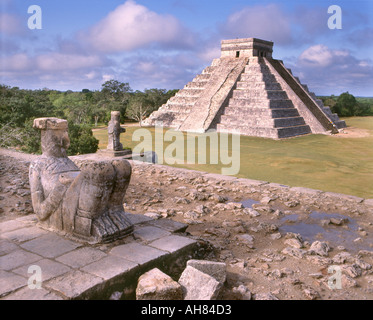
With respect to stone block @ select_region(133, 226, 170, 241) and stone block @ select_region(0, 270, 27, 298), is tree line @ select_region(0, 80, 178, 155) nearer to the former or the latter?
stone block @ select_region(133, 226, 170, 241)

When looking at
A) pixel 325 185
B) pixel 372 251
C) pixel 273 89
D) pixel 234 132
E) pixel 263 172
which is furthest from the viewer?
pixel 273 89

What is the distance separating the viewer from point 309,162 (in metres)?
12.3

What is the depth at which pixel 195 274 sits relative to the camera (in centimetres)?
314

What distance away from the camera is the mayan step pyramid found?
2109 cm

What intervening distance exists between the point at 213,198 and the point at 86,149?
821cm

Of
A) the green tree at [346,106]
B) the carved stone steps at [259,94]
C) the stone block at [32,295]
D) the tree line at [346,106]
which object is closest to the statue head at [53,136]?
the stone block at [32,295]

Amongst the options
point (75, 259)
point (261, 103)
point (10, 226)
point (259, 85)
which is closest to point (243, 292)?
point (75, 259)

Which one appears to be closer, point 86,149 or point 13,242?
point 13,242

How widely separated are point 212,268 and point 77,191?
5.51 feet

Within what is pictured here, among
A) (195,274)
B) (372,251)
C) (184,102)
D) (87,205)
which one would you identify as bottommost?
(372,251)

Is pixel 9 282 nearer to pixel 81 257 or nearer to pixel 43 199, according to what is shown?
pixel 81 257

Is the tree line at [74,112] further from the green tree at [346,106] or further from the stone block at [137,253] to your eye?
the green tree at [346,106]
